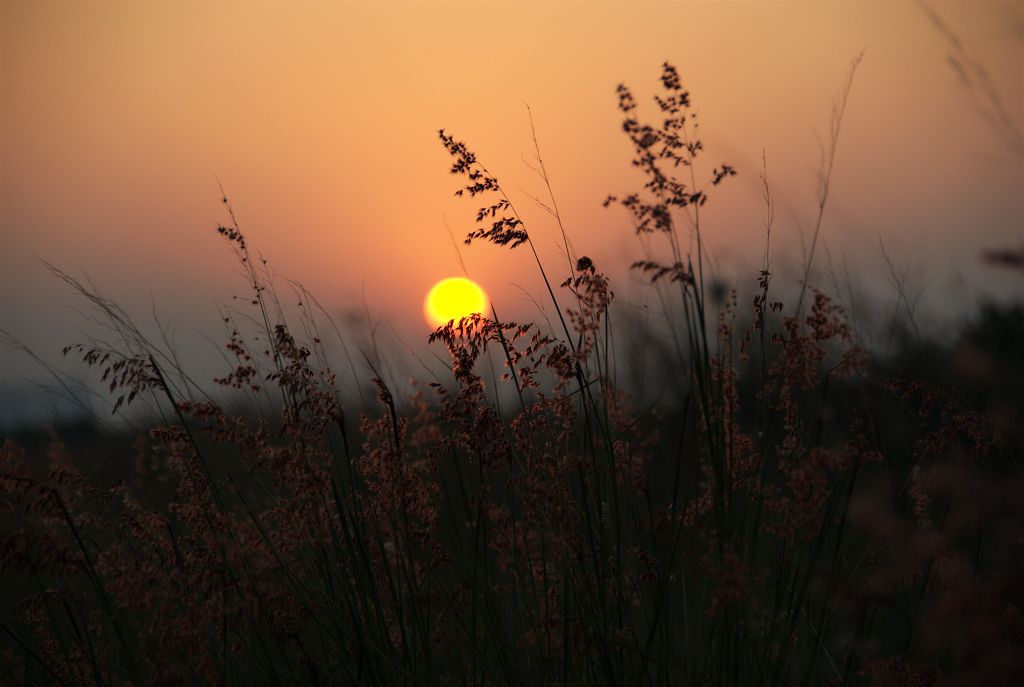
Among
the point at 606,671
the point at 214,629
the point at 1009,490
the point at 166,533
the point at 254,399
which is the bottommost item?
the point at 606,671

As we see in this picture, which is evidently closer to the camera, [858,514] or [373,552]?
[858,514]

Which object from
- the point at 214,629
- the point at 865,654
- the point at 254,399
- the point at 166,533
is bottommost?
the point at 865,654

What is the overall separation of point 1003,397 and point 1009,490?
3.10 metres

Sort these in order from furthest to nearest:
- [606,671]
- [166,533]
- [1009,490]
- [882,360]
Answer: [882,360]
[166,533]
[606,671]
[1009,490]

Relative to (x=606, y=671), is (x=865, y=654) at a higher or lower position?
lower

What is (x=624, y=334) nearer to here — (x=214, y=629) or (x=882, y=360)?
(x=882, y=360)

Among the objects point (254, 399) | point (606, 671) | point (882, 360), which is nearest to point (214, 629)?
point (254, 399)

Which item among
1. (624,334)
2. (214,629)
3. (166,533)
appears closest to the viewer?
(214,629)

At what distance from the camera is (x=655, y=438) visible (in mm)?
3070

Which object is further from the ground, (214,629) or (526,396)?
(526,396)

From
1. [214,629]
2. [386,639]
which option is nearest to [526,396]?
[386,639]

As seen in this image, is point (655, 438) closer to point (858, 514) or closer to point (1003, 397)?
point (858, 514)

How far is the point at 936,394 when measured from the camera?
2809 mm

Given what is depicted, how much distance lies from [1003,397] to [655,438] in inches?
86.1
